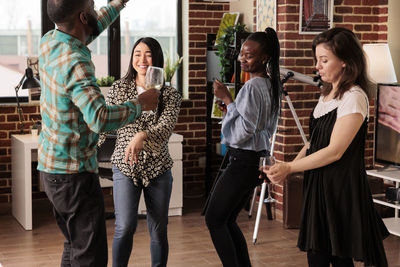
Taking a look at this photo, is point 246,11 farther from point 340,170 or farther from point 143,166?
point 340,170

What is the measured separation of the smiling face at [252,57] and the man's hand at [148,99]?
0.93 m

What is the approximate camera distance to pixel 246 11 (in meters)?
6.16

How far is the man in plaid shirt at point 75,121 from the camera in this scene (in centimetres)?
Result: 234

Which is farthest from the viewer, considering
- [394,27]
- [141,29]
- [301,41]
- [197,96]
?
[197,96]

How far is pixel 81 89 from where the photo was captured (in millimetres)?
2314

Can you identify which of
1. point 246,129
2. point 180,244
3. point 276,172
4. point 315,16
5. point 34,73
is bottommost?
point 180,244

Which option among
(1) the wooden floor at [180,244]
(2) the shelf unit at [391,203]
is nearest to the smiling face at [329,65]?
(1) the wooden floor at [180,244]

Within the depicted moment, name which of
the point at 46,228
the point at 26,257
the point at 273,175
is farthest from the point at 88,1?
the point at 46,228

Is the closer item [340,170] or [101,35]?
[340,170]

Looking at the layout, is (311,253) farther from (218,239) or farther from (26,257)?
(26,257)

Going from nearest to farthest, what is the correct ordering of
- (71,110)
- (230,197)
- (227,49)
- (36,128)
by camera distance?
(71,110) < (230,197) < (36,128) < (227,49)

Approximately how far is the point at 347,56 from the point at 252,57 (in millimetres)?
710

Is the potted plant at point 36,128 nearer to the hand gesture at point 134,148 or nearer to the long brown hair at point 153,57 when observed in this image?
the long brown hair at point 153,57

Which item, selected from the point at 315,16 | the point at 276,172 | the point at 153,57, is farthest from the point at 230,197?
the point at 315,16
